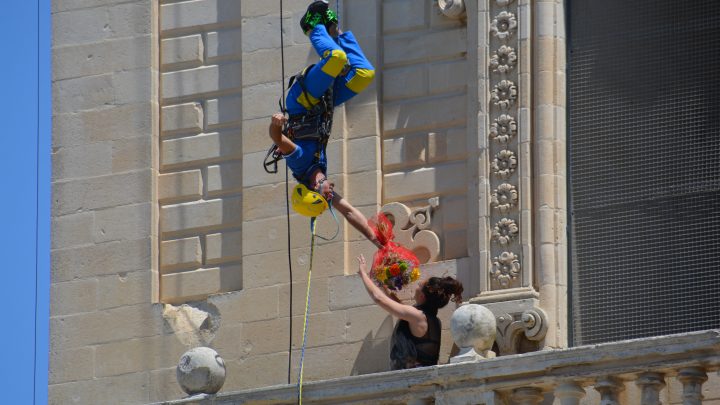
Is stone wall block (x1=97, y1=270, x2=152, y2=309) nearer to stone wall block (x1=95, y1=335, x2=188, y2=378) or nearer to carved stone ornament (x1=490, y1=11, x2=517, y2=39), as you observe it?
stone wall block (x1=95, y1=335, x2=188, y2=378)

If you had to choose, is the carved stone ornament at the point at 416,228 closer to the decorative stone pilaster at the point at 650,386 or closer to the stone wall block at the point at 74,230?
the stone wall block at the point at 74,230

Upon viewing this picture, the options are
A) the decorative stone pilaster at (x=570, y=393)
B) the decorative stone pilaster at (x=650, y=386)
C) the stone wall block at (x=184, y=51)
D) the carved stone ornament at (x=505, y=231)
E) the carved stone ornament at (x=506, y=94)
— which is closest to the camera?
the decorative stone pilaster at (x=650, y=386)

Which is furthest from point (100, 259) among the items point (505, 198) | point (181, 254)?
→ point (505, 198)

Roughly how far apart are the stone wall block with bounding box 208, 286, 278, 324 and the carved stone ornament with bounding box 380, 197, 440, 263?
1.00 metres

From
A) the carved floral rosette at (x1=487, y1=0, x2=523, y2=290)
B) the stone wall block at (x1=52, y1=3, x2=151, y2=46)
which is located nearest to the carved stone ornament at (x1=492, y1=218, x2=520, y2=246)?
the carved floral rosette at (x1=487, y1=0, x2=523, y2=290)

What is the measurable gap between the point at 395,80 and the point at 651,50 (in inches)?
73.7

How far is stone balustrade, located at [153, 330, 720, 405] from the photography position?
1675cm

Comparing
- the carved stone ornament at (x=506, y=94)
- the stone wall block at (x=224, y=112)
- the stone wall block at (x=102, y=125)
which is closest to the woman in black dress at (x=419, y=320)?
the carved stone ornament at (x=506, y=94)

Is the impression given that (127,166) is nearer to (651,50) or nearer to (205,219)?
(205,219)

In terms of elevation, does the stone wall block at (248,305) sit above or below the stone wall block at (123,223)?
below

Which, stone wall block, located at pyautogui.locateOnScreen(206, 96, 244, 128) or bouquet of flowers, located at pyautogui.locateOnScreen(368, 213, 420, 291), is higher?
stone wall block, located at pyautogui.locateOnScreen(206, 96, 244, 128)

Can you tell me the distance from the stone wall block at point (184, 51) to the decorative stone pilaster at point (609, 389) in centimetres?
512

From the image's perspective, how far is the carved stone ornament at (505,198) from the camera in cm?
1930

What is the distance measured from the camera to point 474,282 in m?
19.3
